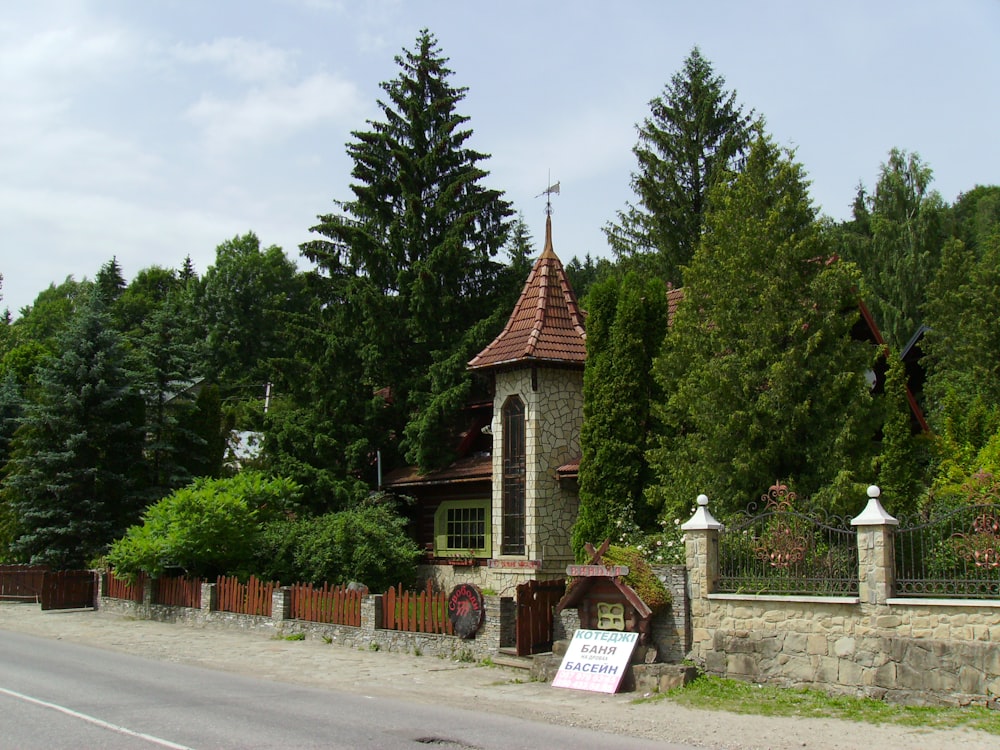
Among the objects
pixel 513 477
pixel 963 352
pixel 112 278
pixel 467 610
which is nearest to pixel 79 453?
pixel 513 477

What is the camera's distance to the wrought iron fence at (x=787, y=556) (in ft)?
41.1

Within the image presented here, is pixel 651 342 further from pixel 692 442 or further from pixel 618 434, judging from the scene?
pixel 692 442

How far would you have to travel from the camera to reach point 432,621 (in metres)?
16.8

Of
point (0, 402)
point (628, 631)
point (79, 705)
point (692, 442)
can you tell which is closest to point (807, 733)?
point (628, 631)

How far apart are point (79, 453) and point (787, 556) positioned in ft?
82.6

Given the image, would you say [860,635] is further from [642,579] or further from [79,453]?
[79,453]

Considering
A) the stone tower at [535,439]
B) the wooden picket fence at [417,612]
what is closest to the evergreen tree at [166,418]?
the stone tower at [535,439]

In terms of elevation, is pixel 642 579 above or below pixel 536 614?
above

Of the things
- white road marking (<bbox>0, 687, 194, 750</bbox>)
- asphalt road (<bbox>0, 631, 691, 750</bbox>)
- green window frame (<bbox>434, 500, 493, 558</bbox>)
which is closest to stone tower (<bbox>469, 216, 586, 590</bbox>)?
green window frame (<bbox>434, 500, 493, 558</bbox>)

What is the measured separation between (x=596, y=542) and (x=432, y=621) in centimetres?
443

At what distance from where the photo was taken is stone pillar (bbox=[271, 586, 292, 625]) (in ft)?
65.8

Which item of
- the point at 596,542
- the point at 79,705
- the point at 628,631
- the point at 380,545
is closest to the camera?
the point at 79,705

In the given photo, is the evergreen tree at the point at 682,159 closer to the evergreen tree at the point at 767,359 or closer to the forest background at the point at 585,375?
the forest background at the point at 585,375

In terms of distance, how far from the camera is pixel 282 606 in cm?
2003
